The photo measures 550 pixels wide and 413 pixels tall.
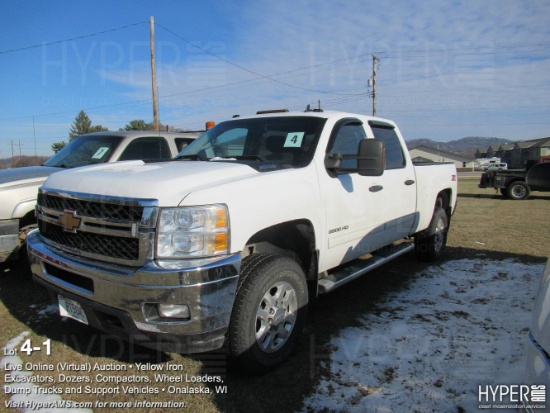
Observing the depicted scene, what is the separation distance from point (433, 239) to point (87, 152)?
5.22 metres

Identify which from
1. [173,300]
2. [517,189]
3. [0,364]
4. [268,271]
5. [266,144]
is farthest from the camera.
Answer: [517,189]

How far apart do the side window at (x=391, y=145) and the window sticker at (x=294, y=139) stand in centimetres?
128

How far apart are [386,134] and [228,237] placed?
3.15 metres

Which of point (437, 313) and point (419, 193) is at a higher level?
point (419, 193)

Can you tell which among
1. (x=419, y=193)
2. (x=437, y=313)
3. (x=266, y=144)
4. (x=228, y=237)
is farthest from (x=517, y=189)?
(x=228, y=237)

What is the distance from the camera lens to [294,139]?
3699mm

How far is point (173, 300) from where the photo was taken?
2340 millimetres

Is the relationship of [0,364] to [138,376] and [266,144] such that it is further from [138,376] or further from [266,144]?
[266,144]

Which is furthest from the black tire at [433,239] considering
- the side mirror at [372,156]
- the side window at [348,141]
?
the side mirror at [372,156]

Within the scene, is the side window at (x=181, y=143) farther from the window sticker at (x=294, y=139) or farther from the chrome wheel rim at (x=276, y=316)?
the chrome wheel rim at (x=276, y=316)

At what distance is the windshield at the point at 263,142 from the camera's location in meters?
3.54

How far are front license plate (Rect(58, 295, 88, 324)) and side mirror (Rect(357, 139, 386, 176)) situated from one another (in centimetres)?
242

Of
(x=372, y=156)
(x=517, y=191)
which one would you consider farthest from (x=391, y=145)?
(x=517, y=191)

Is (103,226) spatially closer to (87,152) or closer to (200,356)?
(200,356)
